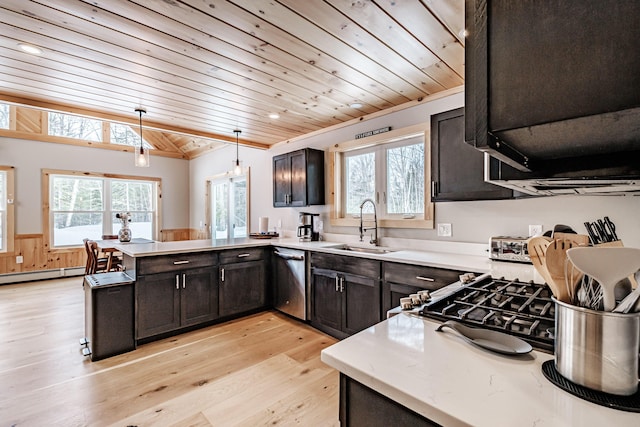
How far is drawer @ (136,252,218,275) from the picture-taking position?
9.49ft

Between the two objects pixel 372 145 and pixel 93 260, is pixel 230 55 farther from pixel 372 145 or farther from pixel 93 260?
pixel 93 260

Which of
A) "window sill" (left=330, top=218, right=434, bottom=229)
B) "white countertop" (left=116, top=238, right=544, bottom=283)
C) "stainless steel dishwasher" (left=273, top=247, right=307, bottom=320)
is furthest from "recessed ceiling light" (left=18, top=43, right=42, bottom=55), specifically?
"window sill" (left=330, top=218, right=434, bottom=229)

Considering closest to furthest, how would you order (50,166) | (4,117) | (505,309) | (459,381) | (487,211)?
(459,381)
(505,309)
(487,211)
(4,117)
(50,166)

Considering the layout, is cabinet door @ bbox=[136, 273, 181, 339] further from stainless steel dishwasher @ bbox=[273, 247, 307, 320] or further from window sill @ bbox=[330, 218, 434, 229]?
window sill @ bbox=[330, 218, 434, 229]

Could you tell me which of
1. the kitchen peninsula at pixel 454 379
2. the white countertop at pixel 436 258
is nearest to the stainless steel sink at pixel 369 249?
the white countertop at pixel 436 258

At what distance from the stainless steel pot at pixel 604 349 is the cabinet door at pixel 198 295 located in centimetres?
318

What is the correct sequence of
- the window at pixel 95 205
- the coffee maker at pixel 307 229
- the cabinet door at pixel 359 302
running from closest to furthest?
1. the cabinet door at pixel 359 302
2. the coffee maker at pixel 307 229
3. the window at pixel 95 205

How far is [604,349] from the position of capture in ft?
2.00

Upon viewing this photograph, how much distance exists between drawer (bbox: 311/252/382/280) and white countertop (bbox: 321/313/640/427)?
5.50 feet

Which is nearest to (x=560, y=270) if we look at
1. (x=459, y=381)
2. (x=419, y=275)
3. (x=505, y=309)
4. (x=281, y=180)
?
(x=459, y=381)

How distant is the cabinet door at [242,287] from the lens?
3.44 metres

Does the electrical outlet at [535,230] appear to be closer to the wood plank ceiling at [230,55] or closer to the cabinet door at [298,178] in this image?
the wood plank ceiling at [230,55]

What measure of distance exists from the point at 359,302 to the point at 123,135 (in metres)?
6.56

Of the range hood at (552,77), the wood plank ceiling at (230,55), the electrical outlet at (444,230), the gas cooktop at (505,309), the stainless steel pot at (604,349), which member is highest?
the wood plank ceiling at (230,55)
